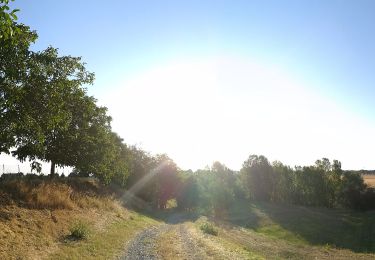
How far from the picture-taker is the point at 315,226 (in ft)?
290

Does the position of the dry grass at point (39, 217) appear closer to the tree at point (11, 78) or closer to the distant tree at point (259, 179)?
the tree at point (11, 78)

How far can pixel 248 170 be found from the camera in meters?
161

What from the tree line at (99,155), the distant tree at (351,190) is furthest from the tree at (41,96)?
the distant tree at (351,190)

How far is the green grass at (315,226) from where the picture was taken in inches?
2889

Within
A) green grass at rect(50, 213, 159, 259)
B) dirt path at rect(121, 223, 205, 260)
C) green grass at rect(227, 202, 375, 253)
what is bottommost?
green grass at rect(227, 202, 375, 253)

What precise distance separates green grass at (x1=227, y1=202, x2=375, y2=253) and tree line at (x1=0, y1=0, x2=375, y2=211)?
37.3 feet

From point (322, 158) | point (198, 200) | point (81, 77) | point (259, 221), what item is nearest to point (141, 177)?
point (198, 200)

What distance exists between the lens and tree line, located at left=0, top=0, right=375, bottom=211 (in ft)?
73.3

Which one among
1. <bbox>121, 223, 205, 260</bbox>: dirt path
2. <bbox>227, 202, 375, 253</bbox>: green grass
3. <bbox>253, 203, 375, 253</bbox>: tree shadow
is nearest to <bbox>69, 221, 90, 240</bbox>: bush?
<bbox>121, 223, 205, 260</bbox>: dirt path

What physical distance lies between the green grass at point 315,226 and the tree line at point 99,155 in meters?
11.4

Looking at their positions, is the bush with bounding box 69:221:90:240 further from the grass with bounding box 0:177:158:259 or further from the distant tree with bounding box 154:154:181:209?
the distant tree with bounding box 154:154:181:209

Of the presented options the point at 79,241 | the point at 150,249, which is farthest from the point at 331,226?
the point at 79,241

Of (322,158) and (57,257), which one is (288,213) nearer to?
(322,158)

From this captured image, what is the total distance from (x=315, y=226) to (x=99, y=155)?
59.4 metres
